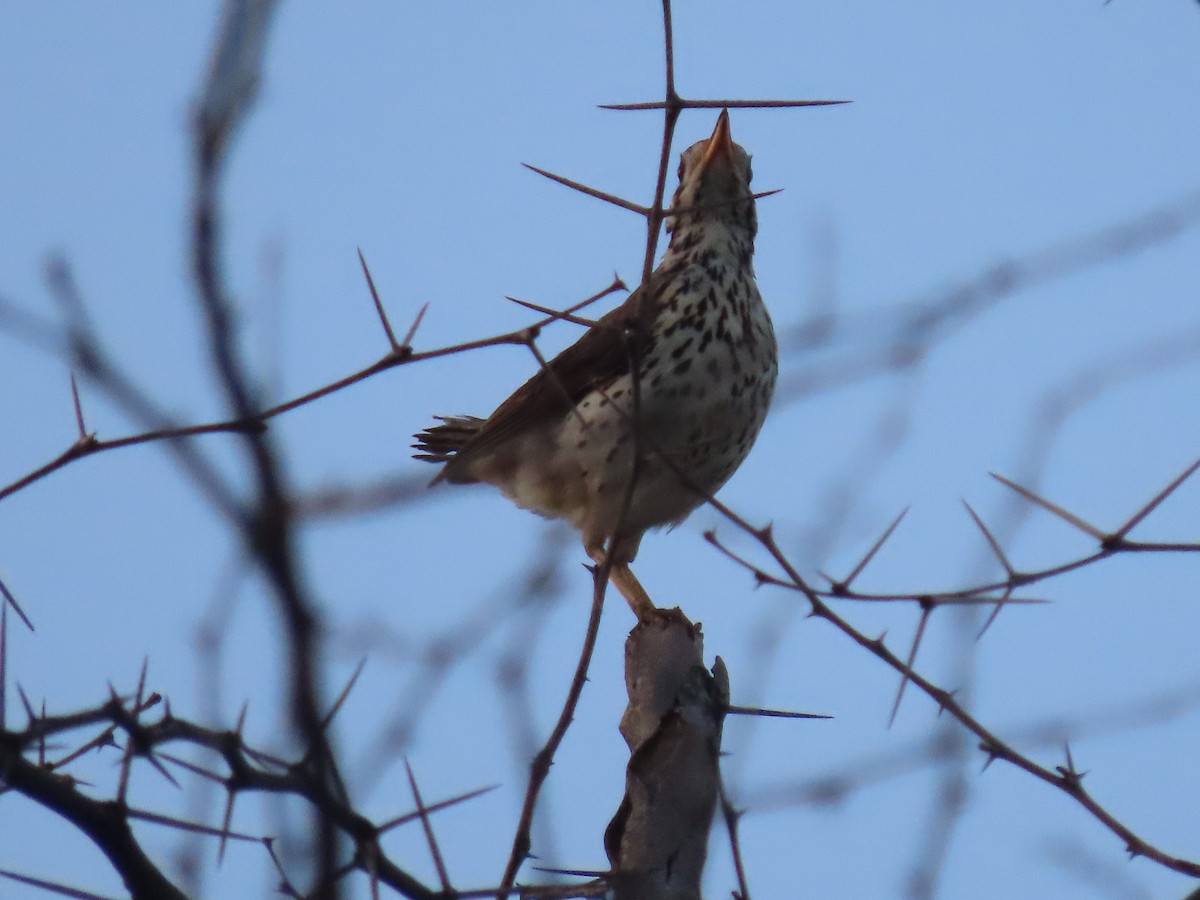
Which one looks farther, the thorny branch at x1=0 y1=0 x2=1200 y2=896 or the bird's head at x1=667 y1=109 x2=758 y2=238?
the bird's head at x1=667 y1=109 x2=758 y2=238

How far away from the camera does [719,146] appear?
5.62 meters

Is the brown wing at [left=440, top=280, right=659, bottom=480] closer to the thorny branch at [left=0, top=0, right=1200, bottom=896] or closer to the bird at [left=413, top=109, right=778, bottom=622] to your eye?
the bird at [left=413, top=109, right=778, bottom=622]

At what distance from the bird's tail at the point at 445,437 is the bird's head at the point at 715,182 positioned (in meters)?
1.11

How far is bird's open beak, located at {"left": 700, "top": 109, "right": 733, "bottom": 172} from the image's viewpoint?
558 centimetres

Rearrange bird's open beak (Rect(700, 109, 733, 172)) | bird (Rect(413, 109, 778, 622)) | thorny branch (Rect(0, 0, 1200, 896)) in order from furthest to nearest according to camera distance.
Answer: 1. bird's open beak (Rect(700, 109, 733, 172))
2. bird (Rect(413, 109, 778, 622))
3. thorny branch (Rect(0, 0, 1200, 896))

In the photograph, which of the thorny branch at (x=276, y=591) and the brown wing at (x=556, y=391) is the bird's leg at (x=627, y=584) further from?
the thorny branch at (x=276, y=591)

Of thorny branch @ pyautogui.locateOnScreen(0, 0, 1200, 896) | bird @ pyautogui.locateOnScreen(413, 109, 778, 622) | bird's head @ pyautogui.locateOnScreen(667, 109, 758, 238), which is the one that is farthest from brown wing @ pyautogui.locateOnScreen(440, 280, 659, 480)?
thorny branch @ pyautogui.locateOnScreen(0, 0, 1200, 896)

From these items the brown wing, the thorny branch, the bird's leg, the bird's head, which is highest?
the bird's head

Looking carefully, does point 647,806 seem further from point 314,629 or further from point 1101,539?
point 314,629

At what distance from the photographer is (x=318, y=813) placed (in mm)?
1370

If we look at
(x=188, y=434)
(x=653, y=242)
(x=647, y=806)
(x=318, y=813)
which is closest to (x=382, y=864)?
(x=318, y=813)

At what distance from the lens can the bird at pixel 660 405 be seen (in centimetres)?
491

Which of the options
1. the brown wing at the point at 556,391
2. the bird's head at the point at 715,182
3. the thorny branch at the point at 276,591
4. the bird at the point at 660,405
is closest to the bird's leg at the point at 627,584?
the bird at the point at 660,405

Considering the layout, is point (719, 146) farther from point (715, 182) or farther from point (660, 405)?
point (660, 405)
